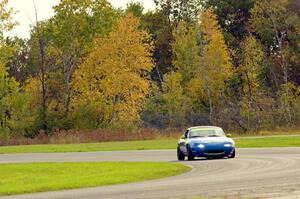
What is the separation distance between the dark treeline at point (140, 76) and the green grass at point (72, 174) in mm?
37696

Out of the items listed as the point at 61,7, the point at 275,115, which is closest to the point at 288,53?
the point at 275,115

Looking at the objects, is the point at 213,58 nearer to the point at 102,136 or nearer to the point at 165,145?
the point at 102,136

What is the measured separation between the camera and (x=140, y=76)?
263ft

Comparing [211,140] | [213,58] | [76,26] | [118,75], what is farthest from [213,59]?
[211,140]

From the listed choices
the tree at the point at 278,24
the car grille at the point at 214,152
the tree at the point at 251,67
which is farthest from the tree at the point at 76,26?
the car grille at the point at 214,152

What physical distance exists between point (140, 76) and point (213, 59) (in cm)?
834

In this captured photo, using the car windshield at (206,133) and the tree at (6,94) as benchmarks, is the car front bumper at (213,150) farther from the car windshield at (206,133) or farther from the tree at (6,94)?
the tree at (6,94)

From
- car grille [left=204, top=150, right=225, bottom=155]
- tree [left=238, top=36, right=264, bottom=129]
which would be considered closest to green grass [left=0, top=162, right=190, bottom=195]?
car grille [left=204, top=150, right=225, bottom=155]

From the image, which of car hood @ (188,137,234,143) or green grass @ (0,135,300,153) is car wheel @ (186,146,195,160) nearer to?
Answer: car hood @ (188,137,234,143)

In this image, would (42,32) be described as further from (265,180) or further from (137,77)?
(265,180)

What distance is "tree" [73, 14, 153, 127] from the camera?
7088 centimetres

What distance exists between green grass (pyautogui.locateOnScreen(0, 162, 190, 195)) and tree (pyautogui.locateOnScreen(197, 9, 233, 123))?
1967 inches

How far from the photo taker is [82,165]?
31062 millimetres

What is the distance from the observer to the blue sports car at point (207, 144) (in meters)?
30.7
